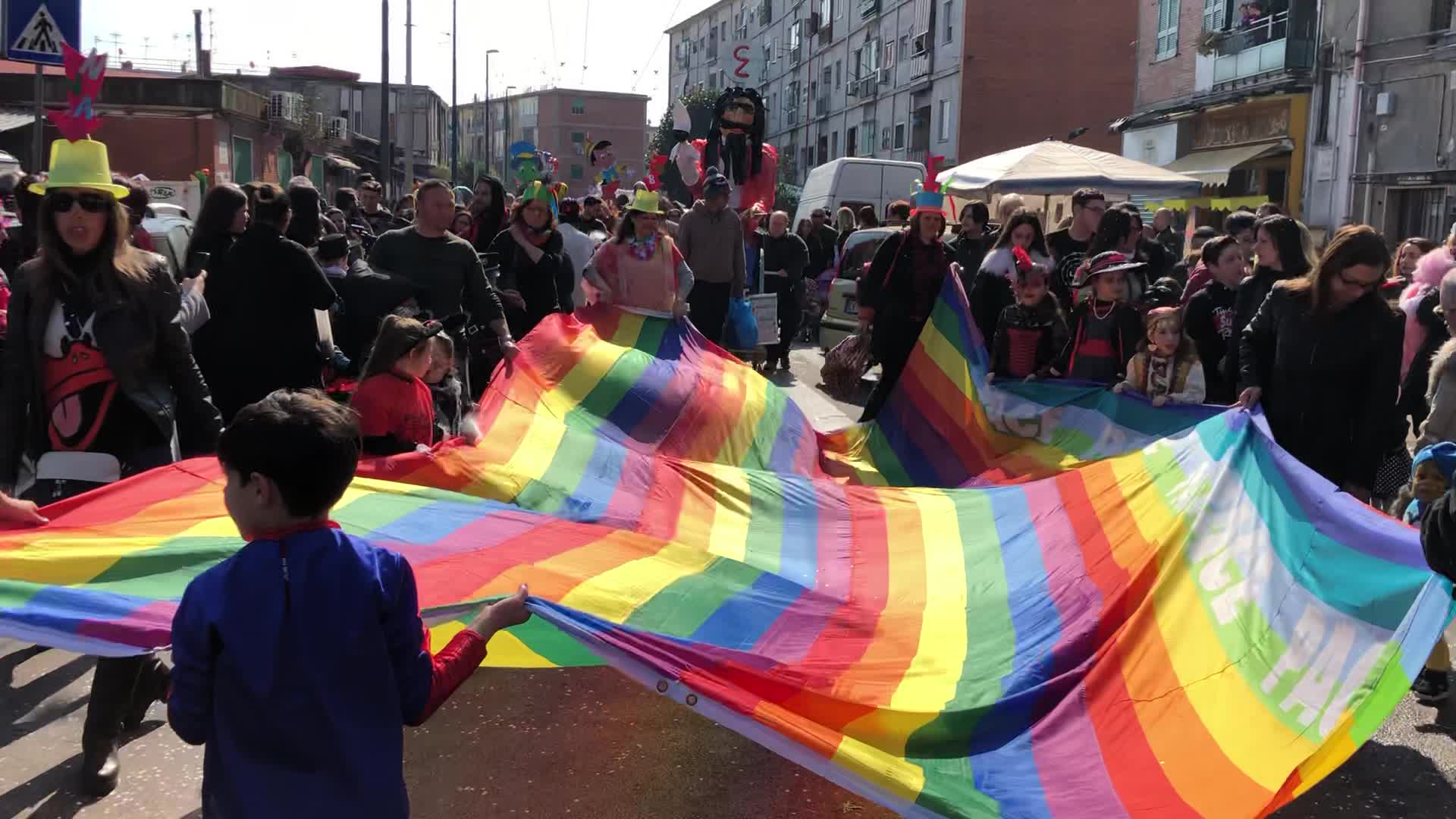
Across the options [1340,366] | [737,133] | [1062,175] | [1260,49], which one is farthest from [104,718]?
[1260,49]

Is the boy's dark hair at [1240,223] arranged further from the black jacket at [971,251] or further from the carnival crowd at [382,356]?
the black jacket at [971,251]

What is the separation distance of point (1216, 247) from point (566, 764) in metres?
4.98

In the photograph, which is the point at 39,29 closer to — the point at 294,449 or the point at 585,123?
the point at 294,449

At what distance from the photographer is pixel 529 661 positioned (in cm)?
370

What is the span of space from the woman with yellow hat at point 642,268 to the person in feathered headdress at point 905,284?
1407mm

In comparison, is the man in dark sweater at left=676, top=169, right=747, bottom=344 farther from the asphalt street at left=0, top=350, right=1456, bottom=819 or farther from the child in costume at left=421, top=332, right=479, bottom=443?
the asphalt street at left=0, top=350, right=1456, bottom=819

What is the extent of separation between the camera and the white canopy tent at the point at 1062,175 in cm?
1702

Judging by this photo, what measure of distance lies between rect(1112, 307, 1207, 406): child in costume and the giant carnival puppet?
7.83 m

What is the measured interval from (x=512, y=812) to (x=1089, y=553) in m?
2.20

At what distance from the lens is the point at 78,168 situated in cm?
448

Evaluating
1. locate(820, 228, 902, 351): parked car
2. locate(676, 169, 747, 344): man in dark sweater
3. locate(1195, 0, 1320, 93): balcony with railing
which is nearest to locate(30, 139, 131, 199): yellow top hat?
locate(676, 169, 747, 344): man in dark sweater

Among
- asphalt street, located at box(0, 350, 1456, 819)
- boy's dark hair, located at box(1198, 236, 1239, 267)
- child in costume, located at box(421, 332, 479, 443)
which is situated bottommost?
asphalt street, located at box(0, 350, 1456, 819)

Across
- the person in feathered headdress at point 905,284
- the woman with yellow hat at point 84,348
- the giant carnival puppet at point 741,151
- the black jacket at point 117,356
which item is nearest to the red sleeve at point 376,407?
the black jacket at point 117,356

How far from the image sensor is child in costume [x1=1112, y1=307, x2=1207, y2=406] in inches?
273
